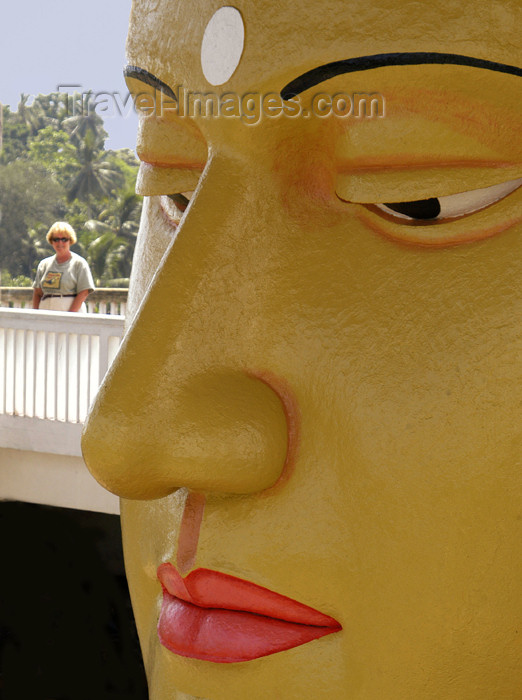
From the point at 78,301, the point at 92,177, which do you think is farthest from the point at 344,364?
the point at 92,177

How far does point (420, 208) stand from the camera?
3.32 feet

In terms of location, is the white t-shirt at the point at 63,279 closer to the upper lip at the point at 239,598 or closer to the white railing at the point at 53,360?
the white railing at the point at 53,360

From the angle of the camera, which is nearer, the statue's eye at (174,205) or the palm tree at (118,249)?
the statue's eye at (174,205)

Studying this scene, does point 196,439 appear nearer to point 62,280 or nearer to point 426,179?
point 426,179

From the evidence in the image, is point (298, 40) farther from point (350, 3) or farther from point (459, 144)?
point (459, 144)

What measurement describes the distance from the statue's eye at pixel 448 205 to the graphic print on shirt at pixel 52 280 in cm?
423

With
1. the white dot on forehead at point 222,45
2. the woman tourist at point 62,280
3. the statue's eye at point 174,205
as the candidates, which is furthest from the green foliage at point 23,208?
the white dot on forehead at point 222,45

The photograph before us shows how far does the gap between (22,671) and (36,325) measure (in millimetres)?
1755

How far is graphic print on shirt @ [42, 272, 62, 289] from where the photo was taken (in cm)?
504

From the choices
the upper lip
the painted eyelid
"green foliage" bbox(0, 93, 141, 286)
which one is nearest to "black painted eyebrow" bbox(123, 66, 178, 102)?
the painted eyelid

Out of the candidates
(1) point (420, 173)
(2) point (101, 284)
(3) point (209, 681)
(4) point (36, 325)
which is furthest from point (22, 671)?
(2) point (101, 284)

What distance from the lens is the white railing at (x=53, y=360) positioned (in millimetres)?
4324

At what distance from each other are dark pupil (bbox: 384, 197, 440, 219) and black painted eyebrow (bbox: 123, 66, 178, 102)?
0.33 metres

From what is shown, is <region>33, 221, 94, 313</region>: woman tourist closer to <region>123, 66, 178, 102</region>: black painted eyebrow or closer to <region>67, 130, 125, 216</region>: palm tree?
<region>123, 66, 178, 102</region>: black painted eyebrow
